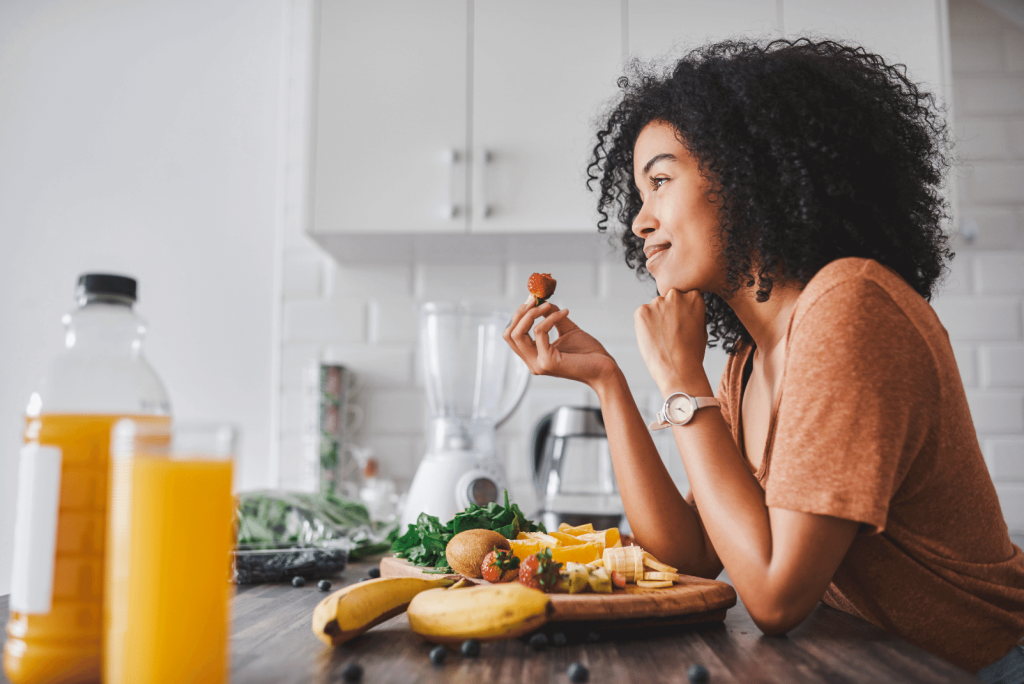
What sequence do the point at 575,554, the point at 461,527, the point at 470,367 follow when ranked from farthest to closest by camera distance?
the point at 470,367, the point at 461,527, the point at 575,554

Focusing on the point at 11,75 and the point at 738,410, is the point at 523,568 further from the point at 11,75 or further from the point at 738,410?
the point at 11,75

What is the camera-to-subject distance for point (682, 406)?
2.90ft

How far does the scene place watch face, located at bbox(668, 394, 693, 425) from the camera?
87 centimetres

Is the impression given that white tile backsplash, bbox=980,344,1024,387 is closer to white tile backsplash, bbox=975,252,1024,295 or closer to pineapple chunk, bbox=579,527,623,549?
white tile backsplash, bbox=975,252,1024,295

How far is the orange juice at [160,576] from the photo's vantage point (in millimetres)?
432

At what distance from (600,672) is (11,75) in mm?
2677

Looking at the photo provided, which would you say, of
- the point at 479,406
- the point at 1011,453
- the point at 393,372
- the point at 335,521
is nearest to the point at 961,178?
the point at 1011,453

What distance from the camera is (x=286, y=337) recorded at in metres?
2.21

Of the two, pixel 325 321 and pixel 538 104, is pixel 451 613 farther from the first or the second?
pixel 325 321

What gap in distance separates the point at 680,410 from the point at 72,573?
650 mm

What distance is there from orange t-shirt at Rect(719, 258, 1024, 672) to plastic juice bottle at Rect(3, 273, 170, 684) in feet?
1.96

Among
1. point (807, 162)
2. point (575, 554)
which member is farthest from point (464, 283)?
point (575, 554)

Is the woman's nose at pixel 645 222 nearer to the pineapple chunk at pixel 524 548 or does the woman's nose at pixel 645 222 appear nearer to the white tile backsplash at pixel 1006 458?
the pineapple chunk at pixel 524 548

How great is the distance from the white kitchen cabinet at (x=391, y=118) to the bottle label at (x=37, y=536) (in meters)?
1.49
